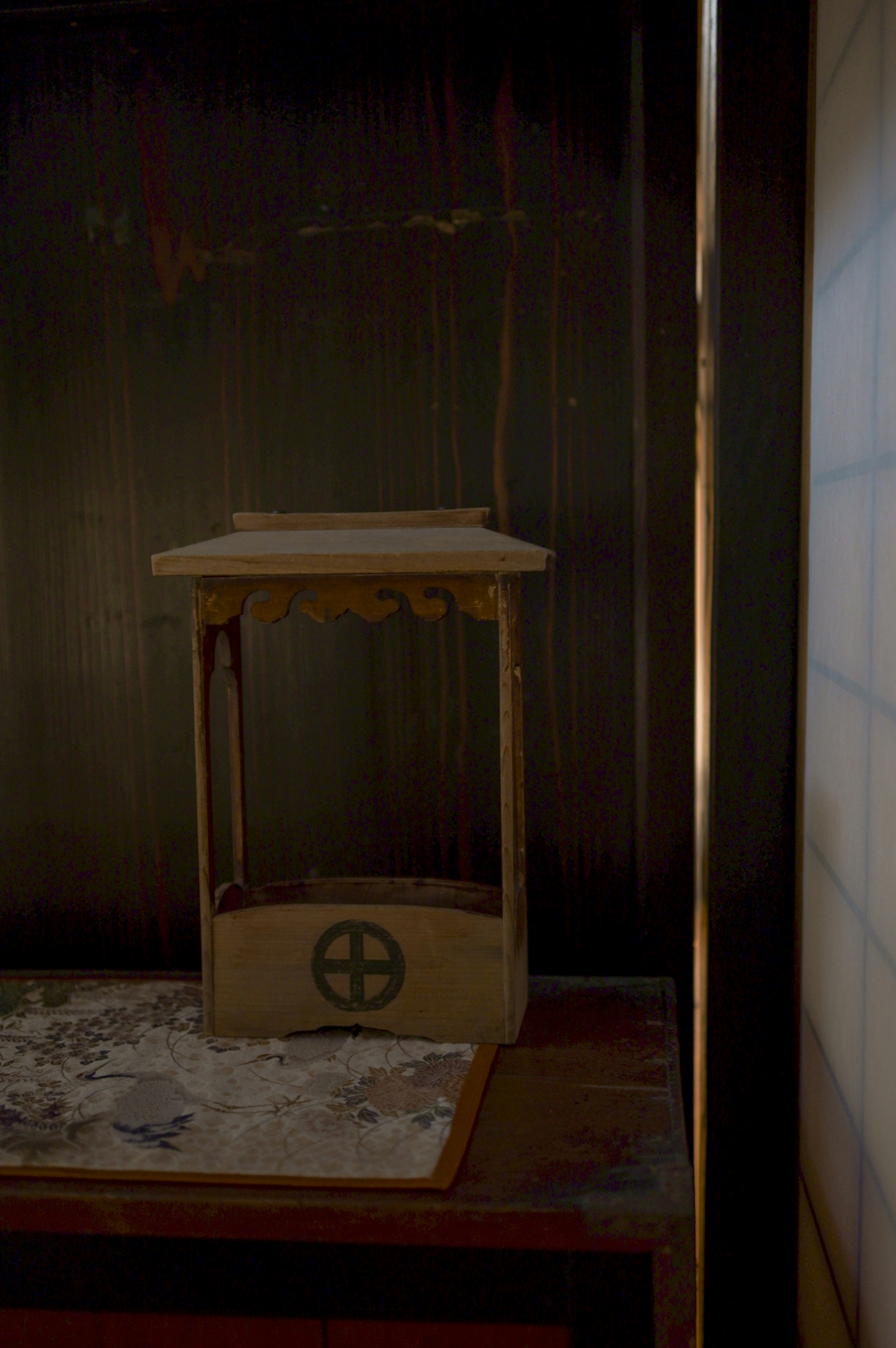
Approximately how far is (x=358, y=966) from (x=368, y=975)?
0.07ft

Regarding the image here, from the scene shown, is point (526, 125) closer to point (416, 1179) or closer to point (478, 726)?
point (478, 726)

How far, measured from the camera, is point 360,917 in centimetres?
171

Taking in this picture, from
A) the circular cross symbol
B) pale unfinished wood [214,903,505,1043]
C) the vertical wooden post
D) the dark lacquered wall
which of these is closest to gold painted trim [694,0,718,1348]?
the dark lacquered wall

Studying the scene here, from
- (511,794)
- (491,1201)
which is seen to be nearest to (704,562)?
(511,794)

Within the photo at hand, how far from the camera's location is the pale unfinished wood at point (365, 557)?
1.60 m

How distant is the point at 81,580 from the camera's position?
2180 millimetres

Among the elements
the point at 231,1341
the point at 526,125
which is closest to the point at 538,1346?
the point at 231,1341

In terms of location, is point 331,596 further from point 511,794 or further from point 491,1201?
point 491,1201

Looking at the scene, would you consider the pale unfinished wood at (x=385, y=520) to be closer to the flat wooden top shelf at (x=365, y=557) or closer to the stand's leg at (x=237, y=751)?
the flat wooden top shelf at (x=365, y=557)

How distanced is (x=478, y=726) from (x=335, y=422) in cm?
65

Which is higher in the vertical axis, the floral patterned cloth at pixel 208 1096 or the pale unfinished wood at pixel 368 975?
the pale unfinished wood at pixel 368 975

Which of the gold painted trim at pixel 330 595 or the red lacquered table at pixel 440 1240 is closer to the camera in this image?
the red lacquered table at pixel 440 1240

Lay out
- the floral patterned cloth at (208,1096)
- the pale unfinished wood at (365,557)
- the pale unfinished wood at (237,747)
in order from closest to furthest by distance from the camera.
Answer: the floral patterned cloth at (208,1096) < the pale unfinished wood at (365,557) < the pale unfinished wood at (237,747)

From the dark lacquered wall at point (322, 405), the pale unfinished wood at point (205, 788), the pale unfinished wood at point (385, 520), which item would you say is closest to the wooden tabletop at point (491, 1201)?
the pale unfinished wood at point (205, 788)
